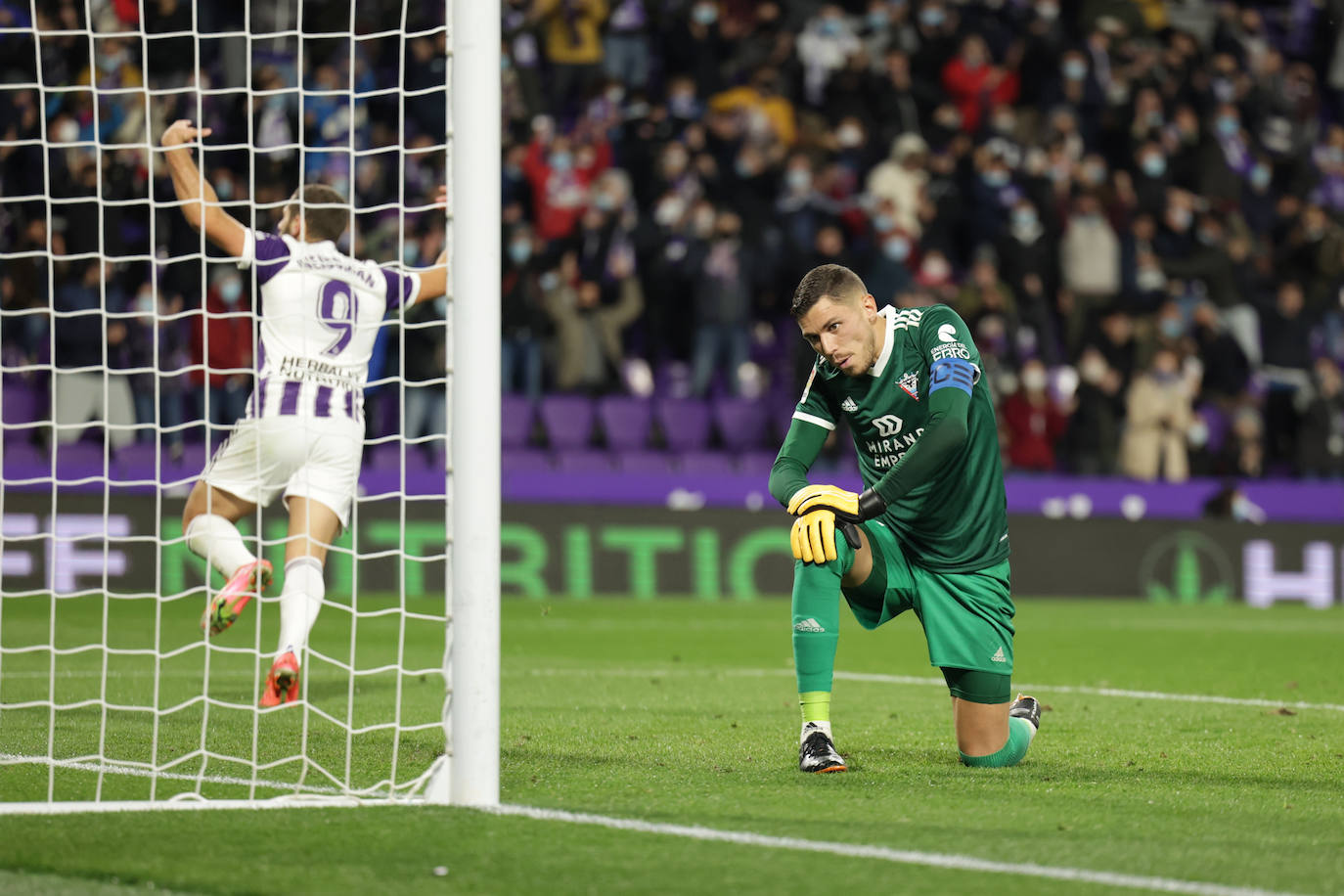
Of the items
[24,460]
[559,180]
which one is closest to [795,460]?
[24,460]

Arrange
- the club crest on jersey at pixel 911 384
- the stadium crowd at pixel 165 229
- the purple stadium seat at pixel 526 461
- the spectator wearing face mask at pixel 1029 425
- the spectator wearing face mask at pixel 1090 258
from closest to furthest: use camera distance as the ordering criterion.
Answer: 1. the club crest on jersey at pixel 911 384
2. the stadium crowd at pixel 165 229
3. the purple stadium seat at pixel 526 461
4. the spectator wearing face mask at pixel 1029 425
5. the spectator wearing face mask at pixel 1090 258

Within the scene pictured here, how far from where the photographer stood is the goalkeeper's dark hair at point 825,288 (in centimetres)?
540

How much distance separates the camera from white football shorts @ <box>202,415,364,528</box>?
6668mm

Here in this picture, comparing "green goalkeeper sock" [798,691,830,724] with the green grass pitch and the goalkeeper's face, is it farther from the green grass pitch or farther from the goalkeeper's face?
the goalkeeper's face

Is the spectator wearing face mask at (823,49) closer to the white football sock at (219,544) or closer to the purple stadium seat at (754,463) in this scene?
the purple stadium seat at (754,463)

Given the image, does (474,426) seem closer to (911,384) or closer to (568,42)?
(911,384)

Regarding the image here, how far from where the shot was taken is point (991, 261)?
1761cm

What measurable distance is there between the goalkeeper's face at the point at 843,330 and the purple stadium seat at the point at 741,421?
10.6 metres

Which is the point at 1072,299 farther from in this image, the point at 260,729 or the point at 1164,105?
the point at 260,729

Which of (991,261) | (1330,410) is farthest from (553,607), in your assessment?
(1330,410)

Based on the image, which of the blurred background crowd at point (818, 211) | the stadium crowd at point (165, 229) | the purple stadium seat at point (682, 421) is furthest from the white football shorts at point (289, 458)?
the purple stadium seat at point (682, 421)

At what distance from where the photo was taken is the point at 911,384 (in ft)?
18.6

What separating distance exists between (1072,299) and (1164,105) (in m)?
3.79

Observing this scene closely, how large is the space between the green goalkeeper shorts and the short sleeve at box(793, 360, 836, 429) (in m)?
0.38
